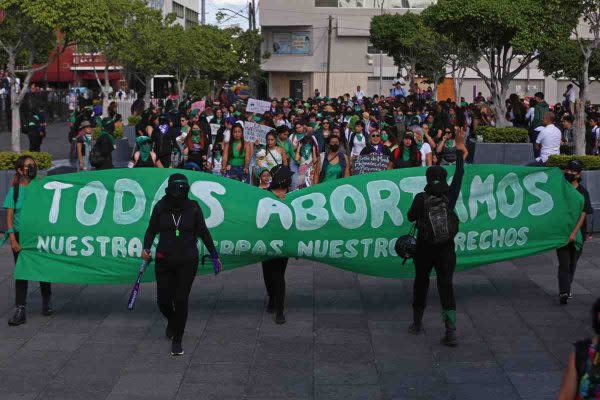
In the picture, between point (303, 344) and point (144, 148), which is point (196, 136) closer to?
point (144, 148)

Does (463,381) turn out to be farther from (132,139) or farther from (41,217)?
(132,139)

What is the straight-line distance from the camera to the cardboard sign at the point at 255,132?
19.0 meters

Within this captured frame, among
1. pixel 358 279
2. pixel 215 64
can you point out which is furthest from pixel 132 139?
pixel 215 64

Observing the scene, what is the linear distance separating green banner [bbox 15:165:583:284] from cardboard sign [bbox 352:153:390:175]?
486 centimetres

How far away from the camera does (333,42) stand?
231 feet

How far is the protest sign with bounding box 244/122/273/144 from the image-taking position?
62.2 feet

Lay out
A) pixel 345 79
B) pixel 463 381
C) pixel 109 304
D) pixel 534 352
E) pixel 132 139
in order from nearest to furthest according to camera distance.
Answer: pixel 463 381 → pixel 534 352 → pixel 109 304 → pixel 132 139 → pixel 345 79

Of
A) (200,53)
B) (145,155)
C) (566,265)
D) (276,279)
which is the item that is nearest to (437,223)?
(276,279)

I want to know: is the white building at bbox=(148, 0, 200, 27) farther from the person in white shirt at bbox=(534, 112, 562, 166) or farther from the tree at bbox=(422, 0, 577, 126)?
the person in white shirt at bbox=(534, 112, 562, 166)

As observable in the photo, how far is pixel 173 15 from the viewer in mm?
53938

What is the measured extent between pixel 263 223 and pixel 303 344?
1568 mm

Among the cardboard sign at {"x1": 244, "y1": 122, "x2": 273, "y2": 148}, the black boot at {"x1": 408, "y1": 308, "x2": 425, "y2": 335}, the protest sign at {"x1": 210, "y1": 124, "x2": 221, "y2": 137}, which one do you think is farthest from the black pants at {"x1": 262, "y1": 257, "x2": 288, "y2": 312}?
the protest sign at {"x1": 210, "y1": 124, "x2": 221, "y2": 137}

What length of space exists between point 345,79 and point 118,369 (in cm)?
6306

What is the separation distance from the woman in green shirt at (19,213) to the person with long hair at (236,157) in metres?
6.62
